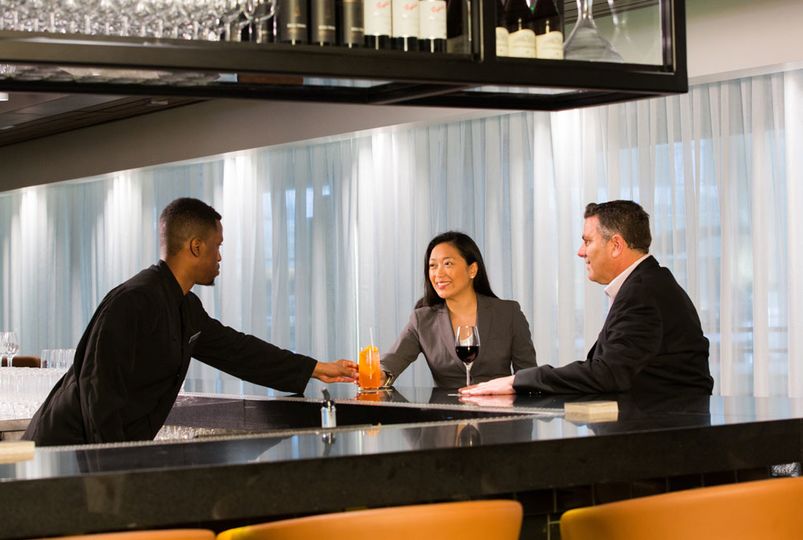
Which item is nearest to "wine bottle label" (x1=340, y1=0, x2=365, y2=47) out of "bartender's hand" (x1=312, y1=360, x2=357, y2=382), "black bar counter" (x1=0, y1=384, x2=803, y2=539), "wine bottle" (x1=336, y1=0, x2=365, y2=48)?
"wine bottle" (x1=336, y1=0, x2=365, y2=48)

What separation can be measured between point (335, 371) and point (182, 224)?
83cm

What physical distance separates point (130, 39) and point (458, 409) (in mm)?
1410

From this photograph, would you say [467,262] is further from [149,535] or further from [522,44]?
[149,535]

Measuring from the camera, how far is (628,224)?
3.91 m

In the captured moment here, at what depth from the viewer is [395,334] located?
796 centimetres

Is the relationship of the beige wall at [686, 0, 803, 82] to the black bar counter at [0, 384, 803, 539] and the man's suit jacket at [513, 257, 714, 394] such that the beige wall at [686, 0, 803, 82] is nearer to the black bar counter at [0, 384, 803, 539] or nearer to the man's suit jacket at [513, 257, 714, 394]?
the man's suit jacket at [513, 257, 714, 394]

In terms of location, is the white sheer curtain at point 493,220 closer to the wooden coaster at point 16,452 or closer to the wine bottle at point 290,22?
the wine bottle at point 290,22

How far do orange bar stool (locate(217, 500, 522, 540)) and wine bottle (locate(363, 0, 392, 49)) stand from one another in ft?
3.62

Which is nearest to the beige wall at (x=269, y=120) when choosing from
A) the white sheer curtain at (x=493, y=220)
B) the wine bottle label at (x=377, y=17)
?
the white sheer curtain at (x=493, y=220)

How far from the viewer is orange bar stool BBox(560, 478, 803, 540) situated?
7.19 feet

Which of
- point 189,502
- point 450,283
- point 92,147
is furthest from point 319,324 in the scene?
point 189,502

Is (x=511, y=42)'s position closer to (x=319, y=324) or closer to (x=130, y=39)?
(x=130, y=39)

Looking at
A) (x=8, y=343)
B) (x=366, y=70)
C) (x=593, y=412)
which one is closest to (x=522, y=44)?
(x=366, y=70)

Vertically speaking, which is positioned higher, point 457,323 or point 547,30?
point 547,30
